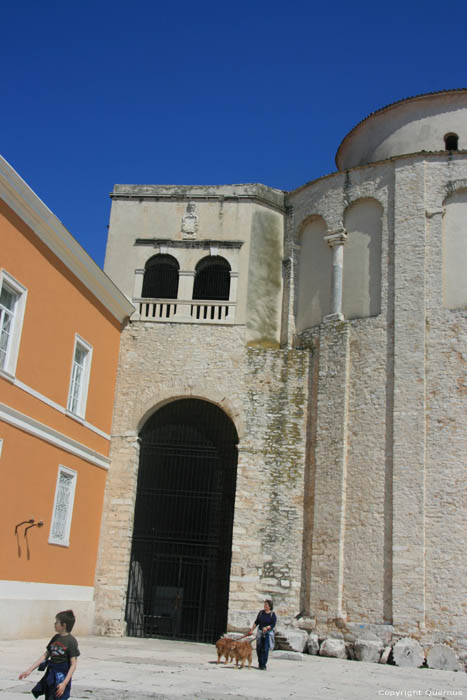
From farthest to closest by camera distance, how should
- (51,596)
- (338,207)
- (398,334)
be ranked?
(338,207), (398,334), (51,596)

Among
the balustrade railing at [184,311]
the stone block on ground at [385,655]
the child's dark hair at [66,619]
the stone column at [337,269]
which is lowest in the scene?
the stone block on ground at [385,655]

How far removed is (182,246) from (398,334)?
6.01 meters

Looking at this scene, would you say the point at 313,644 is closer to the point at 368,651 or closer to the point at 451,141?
the point at 368,651

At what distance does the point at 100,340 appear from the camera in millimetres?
17484

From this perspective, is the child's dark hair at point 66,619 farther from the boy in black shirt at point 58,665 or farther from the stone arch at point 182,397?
the stone arch at point 182,397

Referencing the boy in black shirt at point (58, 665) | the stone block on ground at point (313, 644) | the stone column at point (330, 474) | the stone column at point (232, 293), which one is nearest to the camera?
the boy in black shirt at point (58, 665)

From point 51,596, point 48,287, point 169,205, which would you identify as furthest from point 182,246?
point 51,596

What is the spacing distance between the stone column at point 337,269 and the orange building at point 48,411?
5056mm

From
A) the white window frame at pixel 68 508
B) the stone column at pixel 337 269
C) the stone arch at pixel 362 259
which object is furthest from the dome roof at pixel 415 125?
the white window frame at pixel 68 508

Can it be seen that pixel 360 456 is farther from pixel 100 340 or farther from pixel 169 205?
pixel 169 205

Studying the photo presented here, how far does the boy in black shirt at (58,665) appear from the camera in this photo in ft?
20.4

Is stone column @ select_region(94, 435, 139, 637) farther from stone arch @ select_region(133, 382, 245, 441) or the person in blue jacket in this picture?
the person in blue jacket

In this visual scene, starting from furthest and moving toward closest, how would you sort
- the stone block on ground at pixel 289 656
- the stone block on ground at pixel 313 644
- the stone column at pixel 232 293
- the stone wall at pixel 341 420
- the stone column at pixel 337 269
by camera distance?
the stone column at pixel 232 293, the stone column at pixel 337 269, the stone wall at pixel 341 420, the stone block on ground at pixel 313 644, the stone block on ground at pixel 289 656

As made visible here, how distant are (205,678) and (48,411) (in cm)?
622
